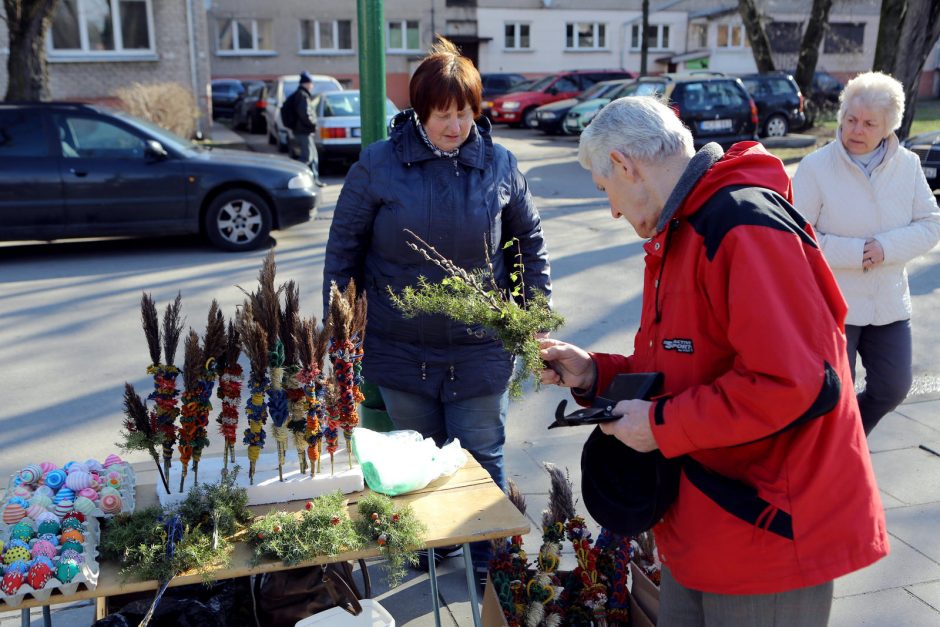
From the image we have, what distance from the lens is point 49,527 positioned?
238cm

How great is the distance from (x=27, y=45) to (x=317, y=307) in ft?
28.1

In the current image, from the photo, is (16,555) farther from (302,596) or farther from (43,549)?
(302,596)

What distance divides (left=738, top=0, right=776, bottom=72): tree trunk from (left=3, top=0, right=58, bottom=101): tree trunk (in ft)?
54.7

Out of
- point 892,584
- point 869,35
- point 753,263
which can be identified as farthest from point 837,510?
point 869,35

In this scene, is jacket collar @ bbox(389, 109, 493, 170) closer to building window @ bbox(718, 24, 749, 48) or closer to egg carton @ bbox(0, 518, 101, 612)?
egg carton @ bbox(0, 518, 101, 612)

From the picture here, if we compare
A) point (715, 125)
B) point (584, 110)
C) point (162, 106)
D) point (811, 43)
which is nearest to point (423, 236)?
point (715, 125)

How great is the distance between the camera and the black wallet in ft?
6.72

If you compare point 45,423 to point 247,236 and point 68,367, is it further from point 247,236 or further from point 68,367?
point 247,236

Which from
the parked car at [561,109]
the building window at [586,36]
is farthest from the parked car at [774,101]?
the building window at [586,36]

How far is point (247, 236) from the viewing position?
10062 millimetres

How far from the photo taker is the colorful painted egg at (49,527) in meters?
2.37

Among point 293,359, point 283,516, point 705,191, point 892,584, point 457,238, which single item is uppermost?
point 705,191

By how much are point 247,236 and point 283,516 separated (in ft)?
26.1

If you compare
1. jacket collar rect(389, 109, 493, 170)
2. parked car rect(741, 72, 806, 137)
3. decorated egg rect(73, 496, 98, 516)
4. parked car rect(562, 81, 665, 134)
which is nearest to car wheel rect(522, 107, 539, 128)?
parked car rect(562, 81, 665, 134)
